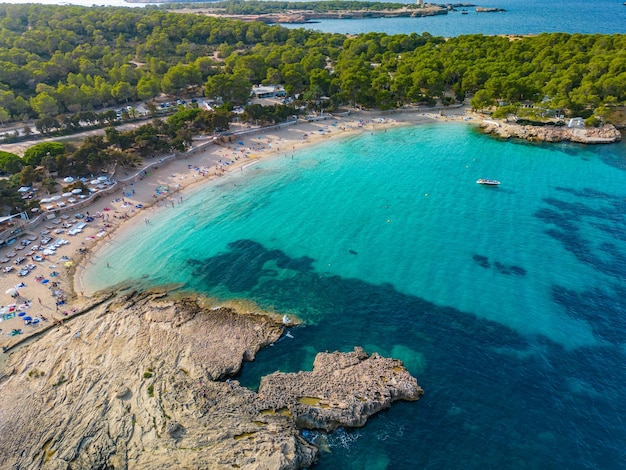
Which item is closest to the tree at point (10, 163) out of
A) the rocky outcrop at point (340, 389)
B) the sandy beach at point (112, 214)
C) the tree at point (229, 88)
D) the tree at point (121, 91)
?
the sandy beach at point (112, 214)

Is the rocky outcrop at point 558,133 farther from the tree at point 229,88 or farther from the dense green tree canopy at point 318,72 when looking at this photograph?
the tree at point 229,88

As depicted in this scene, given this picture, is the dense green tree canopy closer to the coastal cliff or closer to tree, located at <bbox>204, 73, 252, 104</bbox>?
tree, located at <bbox>204, 73, 252, 104</bbox>

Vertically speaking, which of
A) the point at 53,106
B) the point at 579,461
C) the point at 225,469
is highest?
the point at 53,106

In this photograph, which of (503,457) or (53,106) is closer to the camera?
(503,457)

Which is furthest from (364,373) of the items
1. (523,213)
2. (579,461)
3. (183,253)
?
(523,213)

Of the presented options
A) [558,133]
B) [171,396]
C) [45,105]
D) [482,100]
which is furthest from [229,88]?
[171,396]

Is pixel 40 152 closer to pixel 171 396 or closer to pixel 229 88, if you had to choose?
pixel 229 88

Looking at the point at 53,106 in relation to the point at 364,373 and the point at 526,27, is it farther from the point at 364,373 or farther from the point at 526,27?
the point at 526,27
